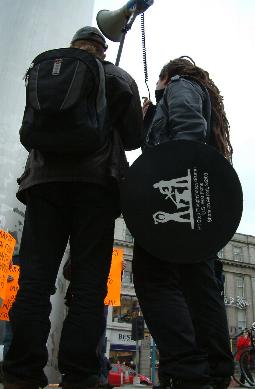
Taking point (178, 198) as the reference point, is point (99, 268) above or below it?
below

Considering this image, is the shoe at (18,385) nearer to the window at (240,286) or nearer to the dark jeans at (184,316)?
the dark jeans at (184,316)

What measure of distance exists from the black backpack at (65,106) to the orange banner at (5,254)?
3461mm

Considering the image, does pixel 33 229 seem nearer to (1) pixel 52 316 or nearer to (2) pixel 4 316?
(1) pixel 52 316

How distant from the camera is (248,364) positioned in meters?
5.78

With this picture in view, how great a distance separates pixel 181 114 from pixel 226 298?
98.8 ft

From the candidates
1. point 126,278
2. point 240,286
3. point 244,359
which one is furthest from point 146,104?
point 240,286

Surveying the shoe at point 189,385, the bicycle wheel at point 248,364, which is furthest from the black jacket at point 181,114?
the bicycle wheel at point 248,364

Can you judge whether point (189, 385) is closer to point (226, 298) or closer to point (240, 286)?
point (226, 298)

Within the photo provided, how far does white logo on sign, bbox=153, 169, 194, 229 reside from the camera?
146 centimetres

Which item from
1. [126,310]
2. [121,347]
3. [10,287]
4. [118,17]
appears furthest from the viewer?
[126,310]

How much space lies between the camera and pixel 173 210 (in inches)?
57.9

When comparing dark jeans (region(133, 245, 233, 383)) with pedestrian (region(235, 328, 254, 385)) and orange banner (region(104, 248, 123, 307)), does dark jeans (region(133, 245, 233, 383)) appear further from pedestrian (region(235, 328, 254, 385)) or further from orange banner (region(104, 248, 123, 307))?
pedestrian (region(235, 328, 254, 385))

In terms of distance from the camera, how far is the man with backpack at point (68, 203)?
136 centimetres

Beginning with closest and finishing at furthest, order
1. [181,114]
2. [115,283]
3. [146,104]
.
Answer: [181,114] < [146,104] < [115,283]
